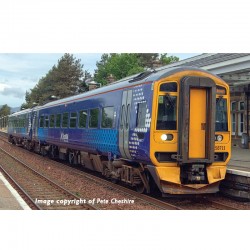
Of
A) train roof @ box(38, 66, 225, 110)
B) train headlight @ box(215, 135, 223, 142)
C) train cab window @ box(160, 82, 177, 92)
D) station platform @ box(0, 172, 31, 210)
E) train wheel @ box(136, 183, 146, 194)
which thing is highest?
train roof @ box(38, 66, 225, 110)

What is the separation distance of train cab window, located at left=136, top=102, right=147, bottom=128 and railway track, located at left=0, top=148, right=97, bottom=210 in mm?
2039

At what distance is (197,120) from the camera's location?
8.98 meters

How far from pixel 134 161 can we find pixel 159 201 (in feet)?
4.23

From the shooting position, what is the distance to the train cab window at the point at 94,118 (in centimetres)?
1254

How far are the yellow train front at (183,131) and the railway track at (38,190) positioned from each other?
195cm

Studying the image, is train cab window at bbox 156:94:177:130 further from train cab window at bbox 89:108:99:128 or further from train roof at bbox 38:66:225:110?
train cab window at bbox 89:108:99:128

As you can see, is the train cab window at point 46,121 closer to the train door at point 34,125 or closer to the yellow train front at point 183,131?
the train door at point 34,125

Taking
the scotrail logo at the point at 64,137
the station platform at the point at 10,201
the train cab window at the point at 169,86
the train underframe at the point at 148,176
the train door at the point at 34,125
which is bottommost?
the station platform at the point at 10,201

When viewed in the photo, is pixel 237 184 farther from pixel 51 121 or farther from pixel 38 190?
pixel 51 121

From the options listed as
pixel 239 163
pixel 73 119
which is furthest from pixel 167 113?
pixel 73 119

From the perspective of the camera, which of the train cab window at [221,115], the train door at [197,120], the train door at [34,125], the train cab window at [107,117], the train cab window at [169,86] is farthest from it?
the train door at [34,125]

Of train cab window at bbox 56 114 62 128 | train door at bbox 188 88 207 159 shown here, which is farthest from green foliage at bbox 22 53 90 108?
train door at bbox 188 88 207 159

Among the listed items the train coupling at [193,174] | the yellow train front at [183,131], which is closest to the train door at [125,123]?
the yellow train front at [183,131]

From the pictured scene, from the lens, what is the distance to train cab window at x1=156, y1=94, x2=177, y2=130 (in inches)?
356
